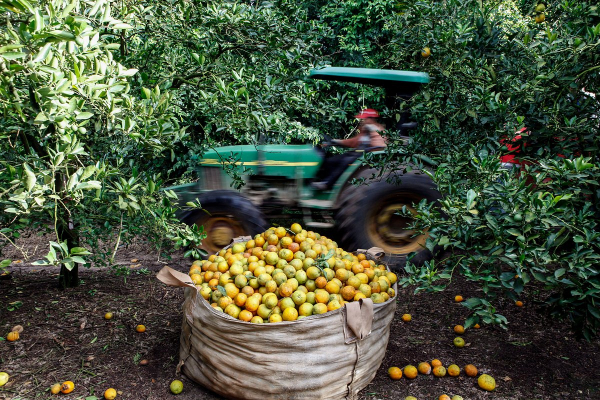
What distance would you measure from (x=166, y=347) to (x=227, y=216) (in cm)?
172

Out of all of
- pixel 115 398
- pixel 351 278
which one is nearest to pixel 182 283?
pixel 115 398

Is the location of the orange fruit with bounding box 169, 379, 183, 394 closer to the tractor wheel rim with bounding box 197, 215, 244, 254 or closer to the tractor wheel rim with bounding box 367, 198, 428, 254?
the tractor wheel rim with bounding box 197, 215, 244, 254

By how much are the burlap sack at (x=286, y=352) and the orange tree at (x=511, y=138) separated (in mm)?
530

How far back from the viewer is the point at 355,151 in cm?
488

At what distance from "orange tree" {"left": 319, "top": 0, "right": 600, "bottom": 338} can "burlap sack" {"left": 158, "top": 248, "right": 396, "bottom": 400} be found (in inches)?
20.9

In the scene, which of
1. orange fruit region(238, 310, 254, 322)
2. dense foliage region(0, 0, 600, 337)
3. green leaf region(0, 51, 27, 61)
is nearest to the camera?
green leaf region(0, 51, 27, 61)

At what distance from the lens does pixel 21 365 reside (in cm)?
299

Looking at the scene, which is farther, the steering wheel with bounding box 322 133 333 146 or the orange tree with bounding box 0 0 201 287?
the steering wheel with bounding box 322 133 333 146

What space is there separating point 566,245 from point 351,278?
1435 mm

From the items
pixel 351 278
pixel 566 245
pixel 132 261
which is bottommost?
pixel 132 261

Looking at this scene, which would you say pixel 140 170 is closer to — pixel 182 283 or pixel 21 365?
pixel 182 283

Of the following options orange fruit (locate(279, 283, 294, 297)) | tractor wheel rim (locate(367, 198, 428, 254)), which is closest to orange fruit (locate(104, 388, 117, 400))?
orange fruit (locate(279, 283, 294, 297))

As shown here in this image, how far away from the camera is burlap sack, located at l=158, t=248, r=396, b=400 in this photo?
245 cm

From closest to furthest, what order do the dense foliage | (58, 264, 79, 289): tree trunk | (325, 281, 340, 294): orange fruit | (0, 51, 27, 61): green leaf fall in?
A: (0, 51, 27, 61): green leaf
the dense foliage
(325, 281, 340, 294): orange fruit
(58, 264, 79, 289): tree trunk
